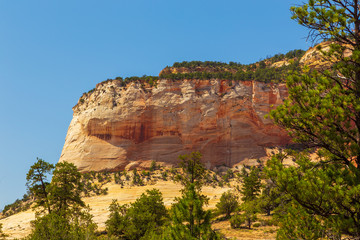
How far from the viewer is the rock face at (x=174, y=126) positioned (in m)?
64.0

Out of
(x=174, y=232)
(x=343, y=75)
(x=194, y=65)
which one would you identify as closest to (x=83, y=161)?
(x=194, y=65)

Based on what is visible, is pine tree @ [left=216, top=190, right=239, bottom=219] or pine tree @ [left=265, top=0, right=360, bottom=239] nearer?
pine tree @ [left=265, top=0, right=360, bottom=239]

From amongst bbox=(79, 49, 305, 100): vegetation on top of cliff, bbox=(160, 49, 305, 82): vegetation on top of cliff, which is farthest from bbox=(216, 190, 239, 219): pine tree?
bbox=(160, 49, 305, 82): vegetation on top of cliff

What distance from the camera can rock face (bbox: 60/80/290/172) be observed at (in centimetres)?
6400

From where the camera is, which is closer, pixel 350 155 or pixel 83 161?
pixel 350 155

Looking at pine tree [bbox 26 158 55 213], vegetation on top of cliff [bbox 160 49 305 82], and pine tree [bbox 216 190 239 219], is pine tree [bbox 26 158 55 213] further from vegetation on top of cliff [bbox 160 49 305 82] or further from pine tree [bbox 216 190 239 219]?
vegetation on top of cliff [bbox 160 49 305 82]

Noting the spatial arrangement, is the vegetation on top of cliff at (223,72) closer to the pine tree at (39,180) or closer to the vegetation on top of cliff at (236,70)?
the vegetation on top of cliff at (236,70)

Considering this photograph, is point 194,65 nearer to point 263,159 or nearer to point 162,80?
point 162,80

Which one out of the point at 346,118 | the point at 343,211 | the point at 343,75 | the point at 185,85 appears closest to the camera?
the point at 343,211

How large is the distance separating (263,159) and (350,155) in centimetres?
5711

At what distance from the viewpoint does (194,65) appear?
9444 cm

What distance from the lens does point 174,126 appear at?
217 feet

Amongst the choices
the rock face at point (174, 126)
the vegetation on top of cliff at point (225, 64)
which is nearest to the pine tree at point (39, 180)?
the rock face at point (174, 126)

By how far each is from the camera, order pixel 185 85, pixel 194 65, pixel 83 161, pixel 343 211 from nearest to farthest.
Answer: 1. pixel 343 211
2. pixel 83 161
3. pixel 185 85
4. pixel 194 65
